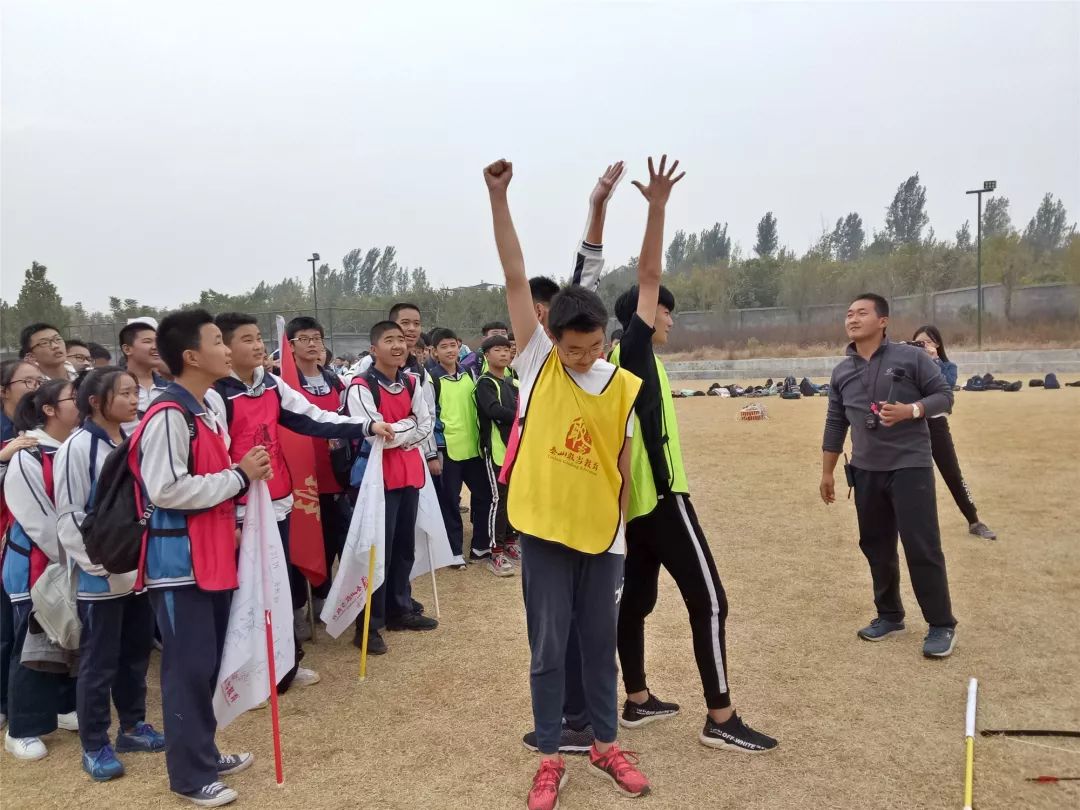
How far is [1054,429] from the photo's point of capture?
1289 cm

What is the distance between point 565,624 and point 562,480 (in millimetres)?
571

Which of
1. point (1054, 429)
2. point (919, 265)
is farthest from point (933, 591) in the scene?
point (919, 265)

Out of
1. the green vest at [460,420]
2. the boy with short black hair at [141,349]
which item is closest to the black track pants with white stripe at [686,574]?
the boy with short black hair at [141,349]

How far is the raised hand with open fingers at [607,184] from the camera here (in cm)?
335

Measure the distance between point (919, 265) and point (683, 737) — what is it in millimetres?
49072

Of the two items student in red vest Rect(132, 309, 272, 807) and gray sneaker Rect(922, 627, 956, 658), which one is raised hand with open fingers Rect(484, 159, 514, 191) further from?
gray sneaker Rect(922, 627, 956, 658)

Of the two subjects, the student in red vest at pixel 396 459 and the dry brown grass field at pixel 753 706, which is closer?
the dry brown grass field at pixel 753 706

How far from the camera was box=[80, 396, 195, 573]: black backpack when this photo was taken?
3102 millimetres

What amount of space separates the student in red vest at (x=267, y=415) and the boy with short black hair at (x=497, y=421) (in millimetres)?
2099

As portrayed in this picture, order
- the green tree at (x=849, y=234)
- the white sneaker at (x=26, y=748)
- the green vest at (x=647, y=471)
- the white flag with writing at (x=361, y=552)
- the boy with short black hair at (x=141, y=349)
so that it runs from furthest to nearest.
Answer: the green tree at (x=849, y=234)
the boy with short black hair at (x=141, y=349)
the white flag with writing at (x=361, y=552)
the white sneaker at (x=26, y=748)
the green vest at (x=647, y=471)

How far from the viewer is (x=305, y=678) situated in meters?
4.42

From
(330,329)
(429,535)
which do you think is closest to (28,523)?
(429,535)

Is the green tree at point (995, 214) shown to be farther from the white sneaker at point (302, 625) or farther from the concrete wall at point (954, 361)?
the white sneaker at point (302, 625)

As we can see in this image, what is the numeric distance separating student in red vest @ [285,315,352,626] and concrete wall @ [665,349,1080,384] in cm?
2140
